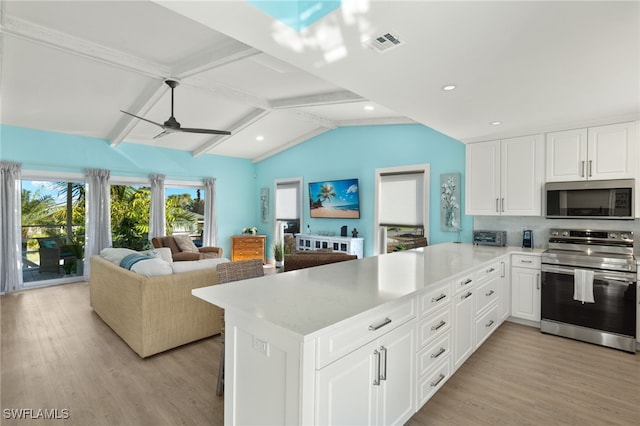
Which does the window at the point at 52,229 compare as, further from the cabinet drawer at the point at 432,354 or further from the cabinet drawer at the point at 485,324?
the cabinet drawer at the point at 485,324

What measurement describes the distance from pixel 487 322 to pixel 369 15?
2913 mm

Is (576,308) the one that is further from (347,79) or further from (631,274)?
(347,79)

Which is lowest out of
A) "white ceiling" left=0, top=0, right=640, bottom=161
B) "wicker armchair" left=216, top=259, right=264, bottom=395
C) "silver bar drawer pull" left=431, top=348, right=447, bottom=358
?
"silver bar drawer pull" left=431, top=348, right=447, bottom=358

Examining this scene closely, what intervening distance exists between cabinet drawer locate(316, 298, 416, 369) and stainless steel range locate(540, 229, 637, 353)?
2.48 metres

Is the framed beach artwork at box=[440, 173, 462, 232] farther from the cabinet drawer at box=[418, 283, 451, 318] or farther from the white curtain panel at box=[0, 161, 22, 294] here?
the white curtain panel at box=[0, 161, 22, 294]

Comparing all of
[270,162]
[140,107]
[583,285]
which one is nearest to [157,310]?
[140,107]

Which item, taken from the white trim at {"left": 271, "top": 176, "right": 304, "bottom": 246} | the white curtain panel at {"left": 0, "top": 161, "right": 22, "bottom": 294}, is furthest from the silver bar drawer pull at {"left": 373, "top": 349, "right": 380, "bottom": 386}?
the white curtain panel at {"left": 0, "top": 161, "right": 22, "bottom": 294}

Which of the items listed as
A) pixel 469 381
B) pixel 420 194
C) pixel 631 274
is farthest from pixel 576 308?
pixel 420 194

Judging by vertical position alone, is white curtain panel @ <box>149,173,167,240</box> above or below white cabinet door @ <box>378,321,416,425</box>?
above

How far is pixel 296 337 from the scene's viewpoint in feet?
3.99

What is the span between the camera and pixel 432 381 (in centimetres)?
210

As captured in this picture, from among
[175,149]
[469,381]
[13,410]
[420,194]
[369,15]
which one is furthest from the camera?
[175,149]

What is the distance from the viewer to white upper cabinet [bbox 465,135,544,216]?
371 cm

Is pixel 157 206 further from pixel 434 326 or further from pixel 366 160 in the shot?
pixel 434 326
